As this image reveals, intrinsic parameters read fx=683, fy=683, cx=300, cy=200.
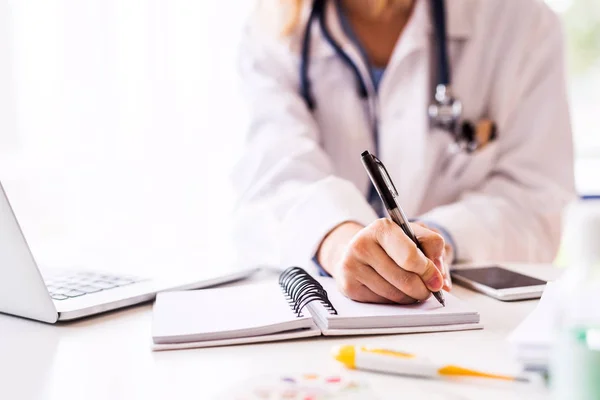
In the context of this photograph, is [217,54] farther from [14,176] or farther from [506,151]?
[506,151]

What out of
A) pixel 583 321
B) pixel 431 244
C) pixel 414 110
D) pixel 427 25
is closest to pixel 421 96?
pixel 414 110

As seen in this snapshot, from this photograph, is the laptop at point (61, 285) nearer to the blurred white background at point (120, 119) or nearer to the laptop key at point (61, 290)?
the laptop key at point (61, 290)

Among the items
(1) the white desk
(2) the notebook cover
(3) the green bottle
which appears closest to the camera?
(3) the green bottle

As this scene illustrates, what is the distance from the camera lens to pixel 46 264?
106cm

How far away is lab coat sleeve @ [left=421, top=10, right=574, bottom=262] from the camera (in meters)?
1.17

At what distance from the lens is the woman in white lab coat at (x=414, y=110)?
1212 mm

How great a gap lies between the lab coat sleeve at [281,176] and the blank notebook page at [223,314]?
161mm

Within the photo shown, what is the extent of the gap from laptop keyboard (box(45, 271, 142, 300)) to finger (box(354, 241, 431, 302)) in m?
0.33

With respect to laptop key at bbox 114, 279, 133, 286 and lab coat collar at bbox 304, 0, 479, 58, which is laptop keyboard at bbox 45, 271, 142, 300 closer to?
laptop key at bbox 114, 279, 133, 286

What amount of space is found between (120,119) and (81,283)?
1148 millimetres

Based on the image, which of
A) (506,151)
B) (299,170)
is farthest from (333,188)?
(506,151)

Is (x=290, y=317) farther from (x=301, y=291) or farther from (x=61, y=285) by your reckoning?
(x=61, y=285)

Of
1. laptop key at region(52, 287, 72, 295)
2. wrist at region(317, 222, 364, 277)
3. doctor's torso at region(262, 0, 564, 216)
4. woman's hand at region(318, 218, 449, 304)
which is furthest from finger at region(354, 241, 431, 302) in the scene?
doctor's torso at region(262, 0, 564, 216)

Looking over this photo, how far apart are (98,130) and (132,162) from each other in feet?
0.46
